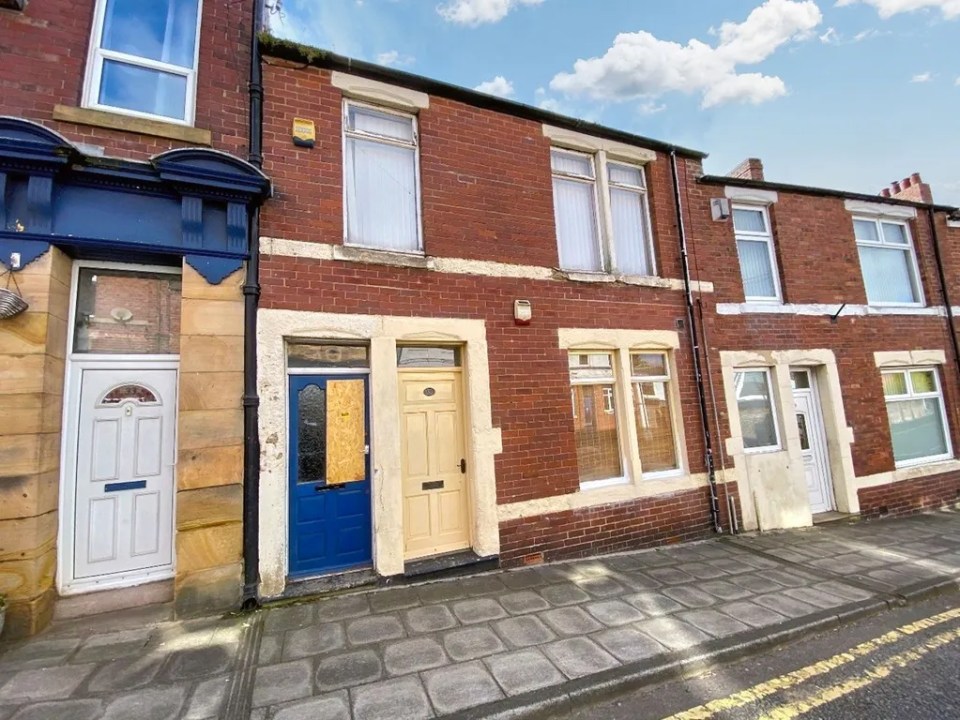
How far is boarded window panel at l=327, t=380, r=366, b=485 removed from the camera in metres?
4.94

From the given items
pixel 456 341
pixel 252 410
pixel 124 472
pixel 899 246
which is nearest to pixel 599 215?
pixel 456 341

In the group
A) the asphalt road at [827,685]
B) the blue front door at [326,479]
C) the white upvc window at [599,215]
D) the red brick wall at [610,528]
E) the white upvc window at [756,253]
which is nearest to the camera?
the asphalt road at [827,685]

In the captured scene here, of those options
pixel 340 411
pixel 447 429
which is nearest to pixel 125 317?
pixel 340 411

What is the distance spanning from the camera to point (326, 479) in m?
4.88

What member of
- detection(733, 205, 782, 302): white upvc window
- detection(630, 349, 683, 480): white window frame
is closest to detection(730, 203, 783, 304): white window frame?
detection(733, 205, 782, 302): white upvc window

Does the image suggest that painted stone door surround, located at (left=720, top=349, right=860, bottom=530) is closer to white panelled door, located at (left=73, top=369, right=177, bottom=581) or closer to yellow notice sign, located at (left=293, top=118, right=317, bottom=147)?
yellow notice sign, located at (left=293, top=118, right=317, bottom=147)

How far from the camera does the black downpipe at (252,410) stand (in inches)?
170

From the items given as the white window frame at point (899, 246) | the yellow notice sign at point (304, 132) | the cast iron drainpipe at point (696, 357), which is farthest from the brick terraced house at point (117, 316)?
the white window frame at point (899, 246)

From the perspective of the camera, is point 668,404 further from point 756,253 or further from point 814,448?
point 756,253

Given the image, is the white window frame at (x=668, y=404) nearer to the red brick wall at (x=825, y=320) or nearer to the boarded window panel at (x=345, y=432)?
the red brick wall at (x=825, y=320)

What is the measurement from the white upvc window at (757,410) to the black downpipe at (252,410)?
7017mm

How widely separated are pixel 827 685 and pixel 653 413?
151 inches

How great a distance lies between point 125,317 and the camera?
15.1 ft

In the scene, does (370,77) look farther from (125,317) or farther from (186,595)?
(186,595)
